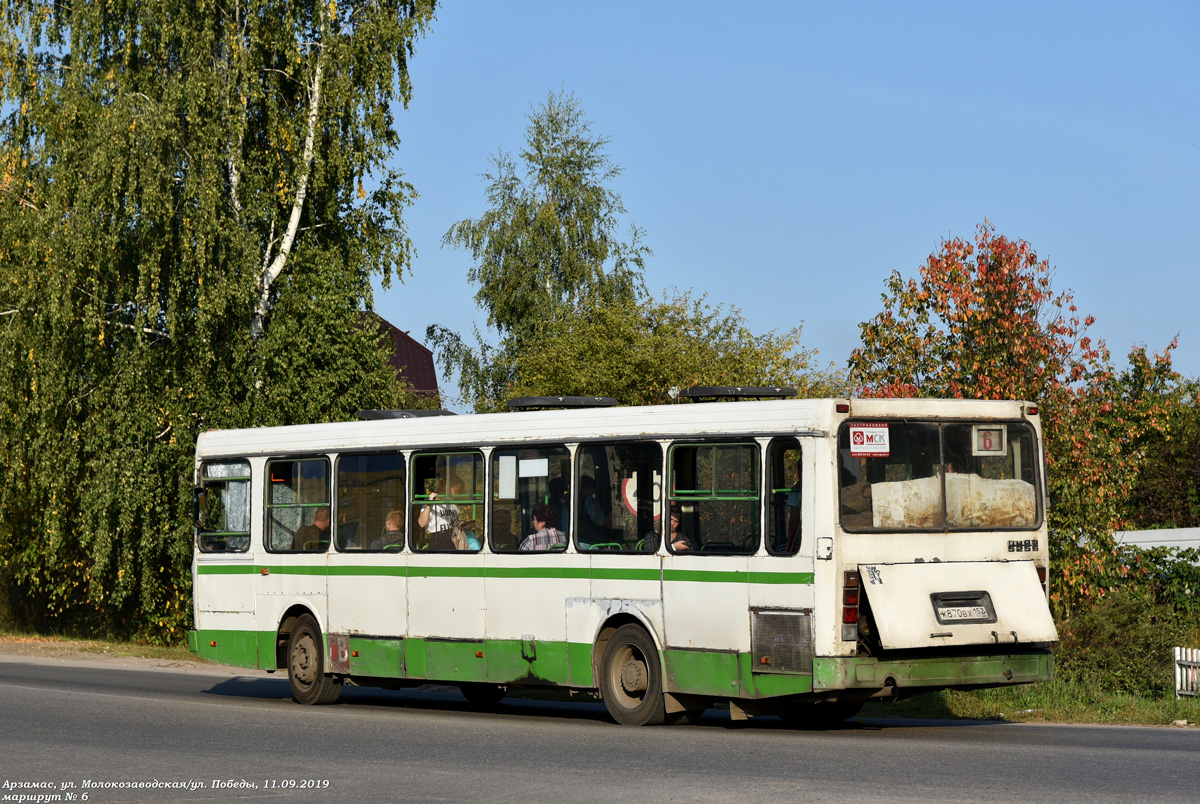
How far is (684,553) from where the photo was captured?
13625mm

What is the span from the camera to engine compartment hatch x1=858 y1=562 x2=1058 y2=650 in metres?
12.5

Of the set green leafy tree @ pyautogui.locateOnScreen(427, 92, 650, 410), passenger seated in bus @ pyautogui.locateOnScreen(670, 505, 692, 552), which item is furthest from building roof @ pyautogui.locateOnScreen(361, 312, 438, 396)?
passenger seated in bus @ pyautogui.locateOnScreen(670, 505, 692, 552)

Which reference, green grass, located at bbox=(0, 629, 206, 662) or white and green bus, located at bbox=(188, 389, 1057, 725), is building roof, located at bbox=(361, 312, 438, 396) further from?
white and green bus, located at bbox=(188, 389, 1057, 725)

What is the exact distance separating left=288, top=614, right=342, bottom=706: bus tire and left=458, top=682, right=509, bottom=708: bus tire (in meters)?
1.45

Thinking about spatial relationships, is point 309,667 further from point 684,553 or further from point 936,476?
point 936,476

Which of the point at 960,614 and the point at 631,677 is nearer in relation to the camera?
the point at 960,614

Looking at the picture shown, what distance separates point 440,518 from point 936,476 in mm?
5242

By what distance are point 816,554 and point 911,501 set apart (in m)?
1.07

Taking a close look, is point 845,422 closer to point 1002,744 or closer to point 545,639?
point 1002,744

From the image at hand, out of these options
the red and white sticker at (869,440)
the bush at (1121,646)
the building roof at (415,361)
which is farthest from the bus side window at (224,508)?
the building roof at (415,361)

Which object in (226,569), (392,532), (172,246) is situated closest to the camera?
(392,532)

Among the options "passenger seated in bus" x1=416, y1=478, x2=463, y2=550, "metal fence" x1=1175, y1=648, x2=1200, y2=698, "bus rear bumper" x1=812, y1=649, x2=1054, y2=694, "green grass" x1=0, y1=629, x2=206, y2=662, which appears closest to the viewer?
"bus rear bumper" x1=812, y1=649, x2=1054, y2=694

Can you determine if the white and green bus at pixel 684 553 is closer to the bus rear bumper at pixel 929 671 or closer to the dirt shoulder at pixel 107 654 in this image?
the bus rear bumper at pixel 929 671

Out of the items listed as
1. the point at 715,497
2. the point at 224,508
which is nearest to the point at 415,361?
the point at 224,508
